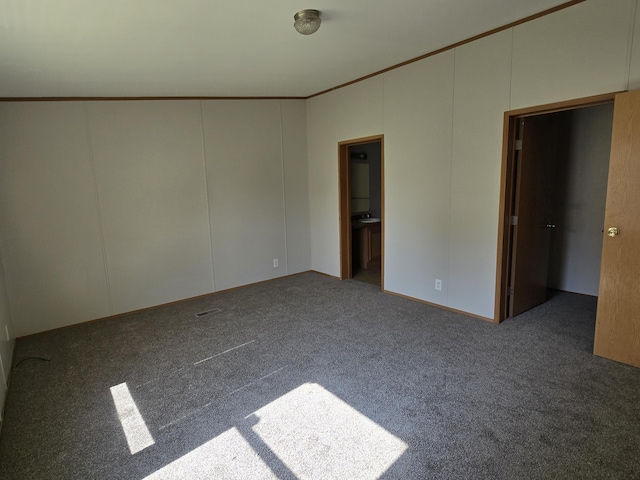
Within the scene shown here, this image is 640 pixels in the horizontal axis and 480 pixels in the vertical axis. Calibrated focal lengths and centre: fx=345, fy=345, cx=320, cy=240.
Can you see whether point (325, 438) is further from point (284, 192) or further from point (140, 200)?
point (284, 192)

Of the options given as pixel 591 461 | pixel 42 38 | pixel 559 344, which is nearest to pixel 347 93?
pixel 42 38

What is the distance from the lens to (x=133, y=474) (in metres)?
1.81

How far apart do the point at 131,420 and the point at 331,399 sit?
131 cm

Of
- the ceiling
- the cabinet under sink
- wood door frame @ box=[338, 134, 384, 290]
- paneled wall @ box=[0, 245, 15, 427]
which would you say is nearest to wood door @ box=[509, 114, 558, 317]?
the ceiling

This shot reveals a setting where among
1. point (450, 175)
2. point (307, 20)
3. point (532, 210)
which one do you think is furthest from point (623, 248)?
point (307, 20)

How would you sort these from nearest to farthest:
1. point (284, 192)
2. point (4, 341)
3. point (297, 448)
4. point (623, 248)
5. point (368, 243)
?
1. point (297, 448)
2. point (623, 248)
3. point (4, 341)
4. point (284, 192)
5. point (368, 243)

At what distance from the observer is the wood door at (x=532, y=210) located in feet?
11.0

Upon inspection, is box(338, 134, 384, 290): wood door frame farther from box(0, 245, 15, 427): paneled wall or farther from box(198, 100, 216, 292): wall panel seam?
box(0, 245, 15, 427): paneled wall

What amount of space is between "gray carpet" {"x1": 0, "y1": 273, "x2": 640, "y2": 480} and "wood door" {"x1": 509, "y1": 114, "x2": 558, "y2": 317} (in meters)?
0.29

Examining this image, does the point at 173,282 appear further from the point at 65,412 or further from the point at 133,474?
the point at 133,474

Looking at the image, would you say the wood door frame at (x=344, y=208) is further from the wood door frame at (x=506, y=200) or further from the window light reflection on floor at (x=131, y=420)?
the window light reflection on floor at (x=131, y=420)

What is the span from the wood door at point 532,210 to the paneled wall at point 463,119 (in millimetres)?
257

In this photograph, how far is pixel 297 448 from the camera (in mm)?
1954

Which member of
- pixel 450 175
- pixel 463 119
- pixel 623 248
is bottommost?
pixel 623 248
